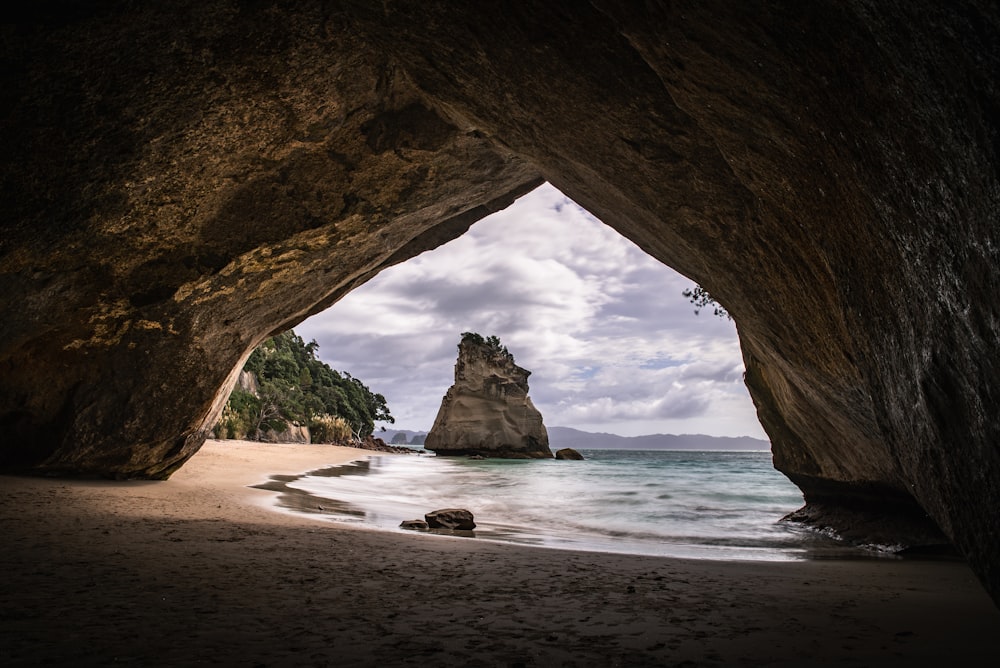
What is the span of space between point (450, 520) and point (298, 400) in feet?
160

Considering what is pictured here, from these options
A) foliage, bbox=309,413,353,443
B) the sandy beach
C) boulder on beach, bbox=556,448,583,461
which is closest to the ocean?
the sandy beach

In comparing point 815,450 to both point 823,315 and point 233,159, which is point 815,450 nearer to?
point 823,315

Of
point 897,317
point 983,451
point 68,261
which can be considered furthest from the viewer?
point 68,261

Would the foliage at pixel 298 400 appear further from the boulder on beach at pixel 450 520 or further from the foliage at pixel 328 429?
the boulder on beach at pixel 450 520

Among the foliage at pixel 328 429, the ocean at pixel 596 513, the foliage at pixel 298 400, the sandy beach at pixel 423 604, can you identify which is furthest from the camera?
the foliage at pixel 328 429

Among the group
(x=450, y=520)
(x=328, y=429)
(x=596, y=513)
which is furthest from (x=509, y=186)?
(x=328, y=429)

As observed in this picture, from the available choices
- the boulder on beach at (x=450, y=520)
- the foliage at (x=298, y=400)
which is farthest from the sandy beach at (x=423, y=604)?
the foliage at (x=298, y=400)

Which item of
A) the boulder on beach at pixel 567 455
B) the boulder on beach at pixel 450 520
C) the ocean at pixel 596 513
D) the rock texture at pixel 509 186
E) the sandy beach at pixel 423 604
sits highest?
the rock texture at pixel 509 186

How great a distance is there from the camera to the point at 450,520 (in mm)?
9203

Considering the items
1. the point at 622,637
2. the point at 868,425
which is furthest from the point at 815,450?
the point at 622,637

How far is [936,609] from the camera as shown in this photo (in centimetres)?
416

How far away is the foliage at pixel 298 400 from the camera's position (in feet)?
133

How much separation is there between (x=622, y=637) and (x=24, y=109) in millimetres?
6996

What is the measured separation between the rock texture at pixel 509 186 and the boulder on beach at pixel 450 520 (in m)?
4.63
